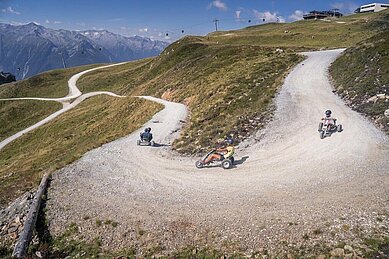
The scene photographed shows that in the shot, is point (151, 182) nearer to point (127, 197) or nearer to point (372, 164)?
point (127, 197)

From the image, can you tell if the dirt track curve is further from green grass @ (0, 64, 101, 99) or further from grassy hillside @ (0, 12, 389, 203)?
green grass @ (0, 64, 101, 99)

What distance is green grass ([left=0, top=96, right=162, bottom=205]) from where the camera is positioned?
26.9 m

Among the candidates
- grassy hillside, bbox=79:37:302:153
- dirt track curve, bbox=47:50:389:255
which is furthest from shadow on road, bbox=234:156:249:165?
grassy hillside, bbox=79:37:302:153

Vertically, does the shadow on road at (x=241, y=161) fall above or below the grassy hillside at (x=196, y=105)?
below

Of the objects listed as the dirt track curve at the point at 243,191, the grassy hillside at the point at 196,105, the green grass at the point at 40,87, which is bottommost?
the dirt track curve at the point at 243,191

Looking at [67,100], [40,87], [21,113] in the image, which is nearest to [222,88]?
[67,100]

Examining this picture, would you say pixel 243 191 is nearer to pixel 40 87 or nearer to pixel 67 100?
pixel 67 100

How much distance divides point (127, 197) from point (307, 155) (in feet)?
41.7

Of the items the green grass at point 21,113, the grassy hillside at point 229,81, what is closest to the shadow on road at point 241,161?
the grassy hillside at point 229,81

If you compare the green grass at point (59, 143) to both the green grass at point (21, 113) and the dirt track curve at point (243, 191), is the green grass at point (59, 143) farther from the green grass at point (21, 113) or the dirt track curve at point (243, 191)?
the green grass at point (21, 113)

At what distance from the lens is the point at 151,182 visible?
2144 centimetres

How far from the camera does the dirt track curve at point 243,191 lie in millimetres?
15266

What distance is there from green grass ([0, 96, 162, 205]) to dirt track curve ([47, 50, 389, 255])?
3586 mm

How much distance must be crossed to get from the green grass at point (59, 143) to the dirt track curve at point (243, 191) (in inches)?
141
